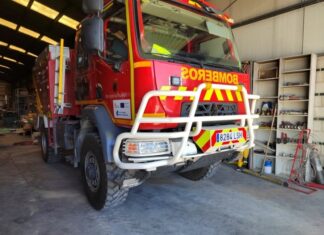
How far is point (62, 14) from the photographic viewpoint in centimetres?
812

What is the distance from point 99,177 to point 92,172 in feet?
0.78

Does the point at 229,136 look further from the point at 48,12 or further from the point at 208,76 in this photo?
the point at 48,12

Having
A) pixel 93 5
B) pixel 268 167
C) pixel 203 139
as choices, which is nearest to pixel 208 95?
pixel 203 139

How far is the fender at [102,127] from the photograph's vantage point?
2.41 m

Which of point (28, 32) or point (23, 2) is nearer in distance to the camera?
point (23, 2)

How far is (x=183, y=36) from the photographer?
2701 mm

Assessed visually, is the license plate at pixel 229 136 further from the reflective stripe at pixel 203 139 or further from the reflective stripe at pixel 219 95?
the reflective stripe at pixel 219 95

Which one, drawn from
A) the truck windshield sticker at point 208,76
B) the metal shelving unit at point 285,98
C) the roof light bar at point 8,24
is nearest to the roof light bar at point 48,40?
the roof light bar at point 8,24

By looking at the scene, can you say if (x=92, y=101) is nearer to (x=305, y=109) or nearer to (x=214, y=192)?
(x=214, y=192)

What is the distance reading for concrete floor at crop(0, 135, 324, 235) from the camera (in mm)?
2551

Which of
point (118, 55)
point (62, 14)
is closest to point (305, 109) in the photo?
point (118, 55)

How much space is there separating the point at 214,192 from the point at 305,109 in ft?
7.65

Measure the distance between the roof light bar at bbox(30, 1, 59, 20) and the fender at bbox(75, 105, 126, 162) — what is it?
6.50m

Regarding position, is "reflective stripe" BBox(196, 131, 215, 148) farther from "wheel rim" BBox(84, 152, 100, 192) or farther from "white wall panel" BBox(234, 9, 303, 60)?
"white wall panel" BBox(234, 9, 303, 60)
